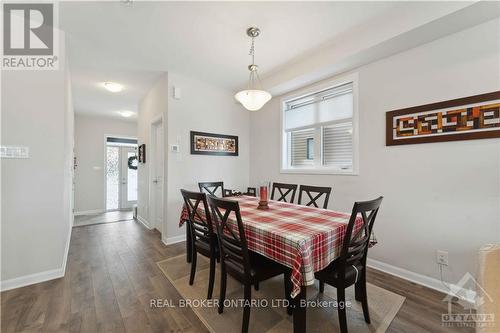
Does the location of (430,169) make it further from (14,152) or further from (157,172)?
(14,152)

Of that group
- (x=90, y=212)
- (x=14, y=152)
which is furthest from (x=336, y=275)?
(x=90, y=212)

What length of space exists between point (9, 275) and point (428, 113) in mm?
4399

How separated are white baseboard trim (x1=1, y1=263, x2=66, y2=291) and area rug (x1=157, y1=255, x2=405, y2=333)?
1.18m

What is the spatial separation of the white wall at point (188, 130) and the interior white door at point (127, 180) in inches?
82.8

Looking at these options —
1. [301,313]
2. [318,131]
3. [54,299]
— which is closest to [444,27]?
[318,131]

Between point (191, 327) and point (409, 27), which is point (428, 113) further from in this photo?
point (191, 327)

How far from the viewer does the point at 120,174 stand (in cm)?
621

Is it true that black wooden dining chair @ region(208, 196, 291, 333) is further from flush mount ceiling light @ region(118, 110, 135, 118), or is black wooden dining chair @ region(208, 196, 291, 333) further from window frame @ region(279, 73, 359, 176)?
flush mount ceiling light @ region(118, 110, 135, 118)

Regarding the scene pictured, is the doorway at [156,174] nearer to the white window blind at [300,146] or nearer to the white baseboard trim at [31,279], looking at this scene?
the white baseboard trim at [31,279]

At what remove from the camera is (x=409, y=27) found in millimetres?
1967

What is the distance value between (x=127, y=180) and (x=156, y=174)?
299 centimetres

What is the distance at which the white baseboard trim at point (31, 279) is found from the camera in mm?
2018

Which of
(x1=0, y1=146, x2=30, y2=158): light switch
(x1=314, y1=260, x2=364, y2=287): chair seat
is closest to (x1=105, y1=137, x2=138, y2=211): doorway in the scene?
(x1=0, y1=146, x2=30, y2=158): light switch

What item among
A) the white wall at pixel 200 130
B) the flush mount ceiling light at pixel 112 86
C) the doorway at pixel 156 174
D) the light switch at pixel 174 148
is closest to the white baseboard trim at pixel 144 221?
the doorway at pixel 156 174
